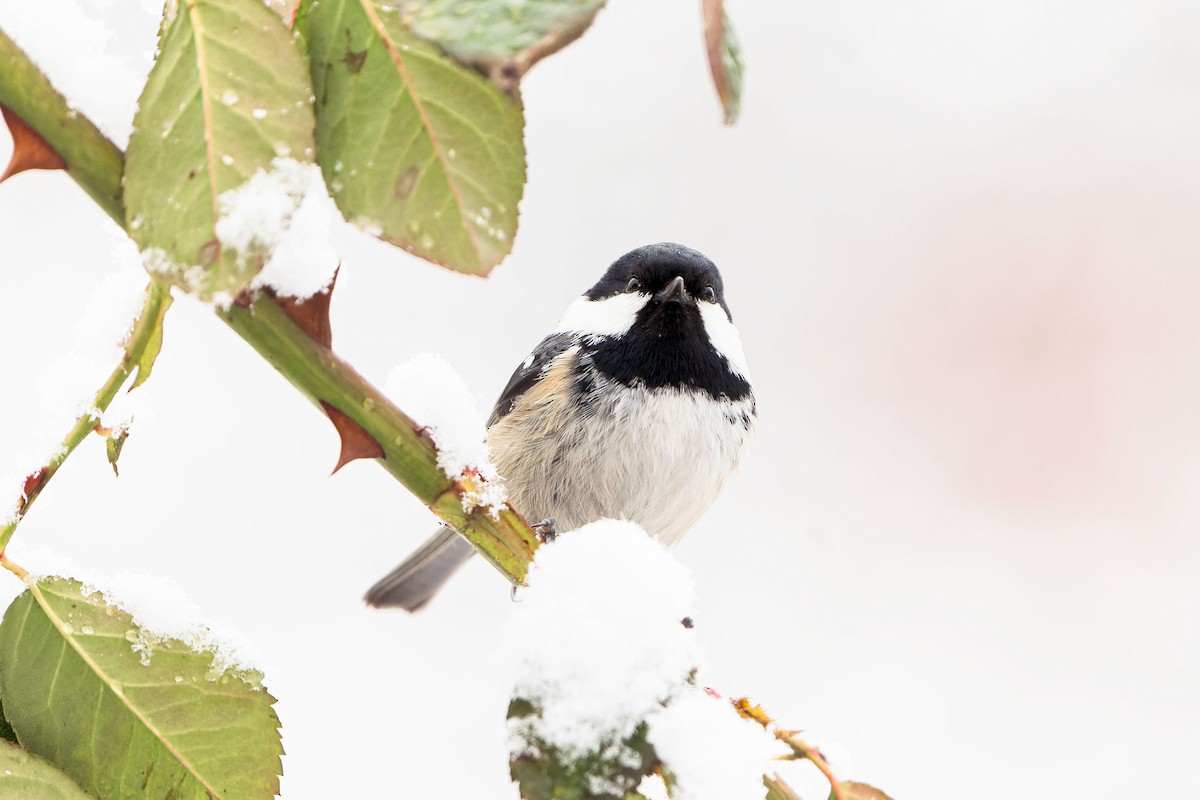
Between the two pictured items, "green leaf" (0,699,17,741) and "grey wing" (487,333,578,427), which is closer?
"green leaf" (0,699,17,741)

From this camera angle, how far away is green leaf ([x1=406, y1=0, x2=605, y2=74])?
0.97 feet

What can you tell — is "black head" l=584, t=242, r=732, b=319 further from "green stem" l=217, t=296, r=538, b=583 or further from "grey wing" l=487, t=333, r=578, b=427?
"green stem" l=217, t=296, r=538, b=583

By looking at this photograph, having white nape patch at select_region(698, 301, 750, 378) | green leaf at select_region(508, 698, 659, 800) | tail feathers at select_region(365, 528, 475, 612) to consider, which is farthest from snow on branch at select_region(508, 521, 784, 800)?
tail feathers at select_region(365, 528, 475, 612)

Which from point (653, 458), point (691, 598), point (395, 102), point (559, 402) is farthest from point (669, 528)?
point (395, 102)

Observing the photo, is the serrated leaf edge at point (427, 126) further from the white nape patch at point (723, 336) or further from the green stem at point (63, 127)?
the white nape patch at point (723, 336)

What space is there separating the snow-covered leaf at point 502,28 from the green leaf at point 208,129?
43 mm

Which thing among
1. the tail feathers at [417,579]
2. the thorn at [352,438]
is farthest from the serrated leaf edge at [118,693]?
the tail feathers at [417,579]

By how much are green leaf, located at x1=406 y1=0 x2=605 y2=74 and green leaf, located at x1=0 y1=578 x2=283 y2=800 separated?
10.0 inches

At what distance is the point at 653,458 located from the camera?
1565mm

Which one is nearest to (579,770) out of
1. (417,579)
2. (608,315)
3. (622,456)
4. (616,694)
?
(616,694)

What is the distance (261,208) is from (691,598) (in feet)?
0.67

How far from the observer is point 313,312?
347 mm

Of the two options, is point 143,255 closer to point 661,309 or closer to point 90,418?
point 90,418

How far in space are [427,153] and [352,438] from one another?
102mm
